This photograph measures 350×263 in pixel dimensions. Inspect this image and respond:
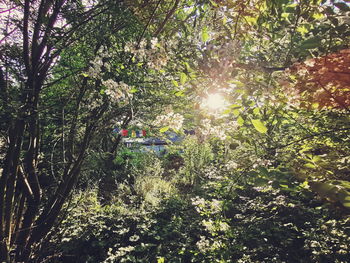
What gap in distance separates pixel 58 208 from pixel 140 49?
79.5 inches

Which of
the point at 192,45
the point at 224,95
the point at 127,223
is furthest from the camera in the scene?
the point at 127,223

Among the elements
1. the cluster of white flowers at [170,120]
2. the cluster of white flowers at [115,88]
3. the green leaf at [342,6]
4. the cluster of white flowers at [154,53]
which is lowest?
the cluster of white flowers at [170,120]

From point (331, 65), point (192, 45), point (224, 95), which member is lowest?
point (224, 95)

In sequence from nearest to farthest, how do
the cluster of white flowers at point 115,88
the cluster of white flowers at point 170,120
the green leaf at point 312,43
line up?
1. the green leaf at point 312,43
2. the cluster of white flowers at point 115,88
3. the cluster of white flowers at point 170,120

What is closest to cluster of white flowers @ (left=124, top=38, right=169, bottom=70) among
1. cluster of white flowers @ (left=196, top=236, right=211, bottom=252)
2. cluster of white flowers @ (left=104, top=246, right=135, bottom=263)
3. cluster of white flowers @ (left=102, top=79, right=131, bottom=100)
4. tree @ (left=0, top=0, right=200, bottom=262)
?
tree @ (left=0, top=0, right=200, bottom=262)

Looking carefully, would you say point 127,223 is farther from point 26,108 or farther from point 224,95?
point 224,95

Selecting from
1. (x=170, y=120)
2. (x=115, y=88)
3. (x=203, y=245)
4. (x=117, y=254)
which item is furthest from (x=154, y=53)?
(x=117, y=254)

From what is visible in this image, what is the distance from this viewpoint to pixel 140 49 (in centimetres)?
152

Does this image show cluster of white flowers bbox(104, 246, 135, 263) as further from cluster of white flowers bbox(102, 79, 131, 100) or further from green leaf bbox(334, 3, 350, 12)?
green leaf bbox(334, 3, 350, 12)

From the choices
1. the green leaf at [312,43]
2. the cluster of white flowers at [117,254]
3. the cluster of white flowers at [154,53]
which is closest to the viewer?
the green leaf at [312,43]

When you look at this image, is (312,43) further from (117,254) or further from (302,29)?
(117,254)

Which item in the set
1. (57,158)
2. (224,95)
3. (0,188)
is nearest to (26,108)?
(0,188)

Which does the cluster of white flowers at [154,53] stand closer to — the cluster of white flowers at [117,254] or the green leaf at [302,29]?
the green leaf at [302,29]

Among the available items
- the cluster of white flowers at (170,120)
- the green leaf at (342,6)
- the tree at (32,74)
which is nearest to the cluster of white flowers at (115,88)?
the tree at (32,74)
